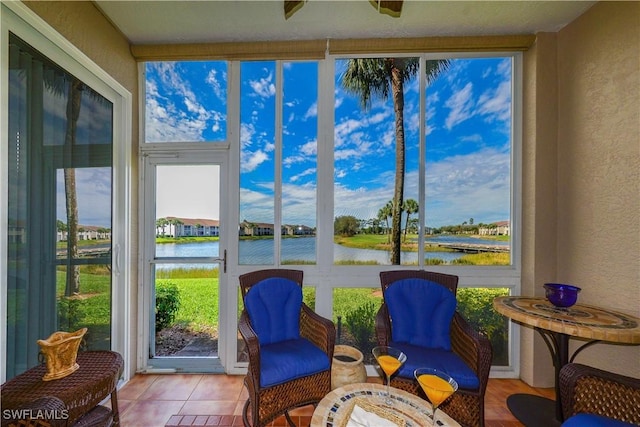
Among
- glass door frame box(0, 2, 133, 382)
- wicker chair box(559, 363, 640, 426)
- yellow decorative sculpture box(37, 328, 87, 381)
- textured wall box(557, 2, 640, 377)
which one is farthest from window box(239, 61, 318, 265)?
textured wall box(557, 2, 640, 377)

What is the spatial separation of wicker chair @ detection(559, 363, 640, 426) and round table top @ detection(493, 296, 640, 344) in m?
0.22

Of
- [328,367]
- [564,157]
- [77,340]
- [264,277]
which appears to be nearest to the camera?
[77,340]

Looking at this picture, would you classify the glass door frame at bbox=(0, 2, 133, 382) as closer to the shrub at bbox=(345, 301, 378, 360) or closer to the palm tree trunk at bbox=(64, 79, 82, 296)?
the palm tree trunk at bbox=(64, 79, 82, 296)

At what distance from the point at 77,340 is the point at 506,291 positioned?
3.27m

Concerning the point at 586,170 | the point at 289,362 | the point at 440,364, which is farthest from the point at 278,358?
the point at 586,170

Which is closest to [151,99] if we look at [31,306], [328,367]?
[31,306]

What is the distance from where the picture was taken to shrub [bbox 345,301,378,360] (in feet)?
8.13

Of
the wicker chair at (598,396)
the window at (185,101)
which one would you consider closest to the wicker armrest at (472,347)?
the wicker chair at (598,396)

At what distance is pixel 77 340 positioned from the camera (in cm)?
145

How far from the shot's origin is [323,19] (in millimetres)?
2135

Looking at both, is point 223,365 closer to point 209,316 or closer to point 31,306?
point 209,316

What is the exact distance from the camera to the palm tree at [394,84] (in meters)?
2.45

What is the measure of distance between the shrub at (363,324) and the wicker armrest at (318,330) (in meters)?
0.57

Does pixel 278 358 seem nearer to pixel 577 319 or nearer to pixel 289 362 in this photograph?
pixel 289 362
